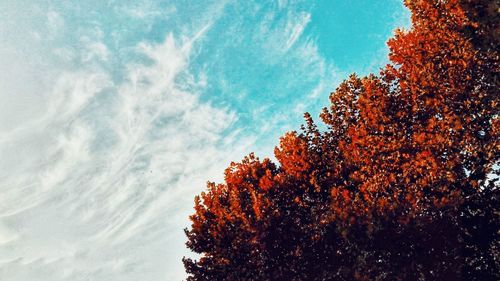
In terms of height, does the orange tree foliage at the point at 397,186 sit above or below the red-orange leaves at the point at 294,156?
below

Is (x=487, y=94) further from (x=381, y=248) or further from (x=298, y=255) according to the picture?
(x=298, y=255)

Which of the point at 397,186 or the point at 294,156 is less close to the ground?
the point at 294,156

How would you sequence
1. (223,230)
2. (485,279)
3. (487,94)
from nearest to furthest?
(487,94) → (485,279) → (223,230)

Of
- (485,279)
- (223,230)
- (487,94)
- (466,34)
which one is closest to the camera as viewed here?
(466,34)

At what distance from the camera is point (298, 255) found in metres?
21.1

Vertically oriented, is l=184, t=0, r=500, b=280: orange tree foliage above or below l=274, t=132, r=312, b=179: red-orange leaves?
below

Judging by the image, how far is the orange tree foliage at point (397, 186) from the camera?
1878 centimetres

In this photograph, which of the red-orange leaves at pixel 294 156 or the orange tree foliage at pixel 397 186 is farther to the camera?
the red-orange leaves at pixel 294 156

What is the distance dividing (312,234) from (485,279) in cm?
953

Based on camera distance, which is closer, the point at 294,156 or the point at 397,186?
the point at 397,186

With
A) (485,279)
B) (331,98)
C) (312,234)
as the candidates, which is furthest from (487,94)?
(312,234)

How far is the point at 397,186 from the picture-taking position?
64.5ft

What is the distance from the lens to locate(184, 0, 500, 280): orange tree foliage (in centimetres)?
1878

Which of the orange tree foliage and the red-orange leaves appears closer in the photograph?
the orange tree foliage
